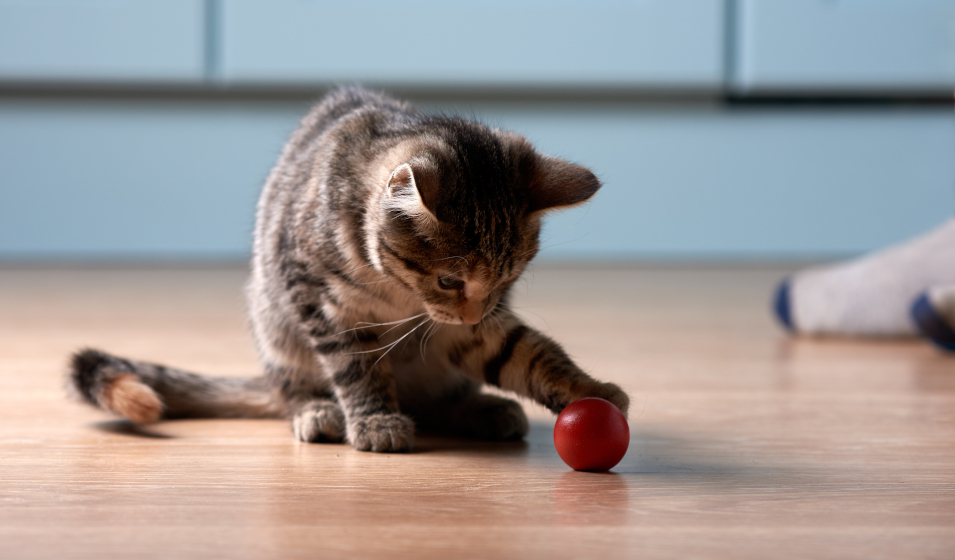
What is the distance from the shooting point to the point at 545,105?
3.21 metres

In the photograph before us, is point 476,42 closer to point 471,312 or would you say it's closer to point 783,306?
point 783,306

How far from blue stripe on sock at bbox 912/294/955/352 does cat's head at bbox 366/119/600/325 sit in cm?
86

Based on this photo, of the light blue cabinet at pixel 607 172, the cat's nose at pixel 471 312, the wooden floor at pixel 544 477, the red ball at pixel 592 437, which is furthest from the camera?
the light blue cabinet at pixel 607 172

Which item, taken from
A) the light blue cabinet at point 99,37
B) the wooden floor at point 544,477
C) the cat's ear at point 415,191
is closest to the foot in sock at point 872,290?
the wooden floor at point 544,477

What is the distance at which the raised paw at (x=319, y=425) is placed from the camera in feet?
3.71

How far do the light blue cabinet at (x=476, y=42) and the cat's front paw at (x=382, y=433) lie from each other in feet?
6.95

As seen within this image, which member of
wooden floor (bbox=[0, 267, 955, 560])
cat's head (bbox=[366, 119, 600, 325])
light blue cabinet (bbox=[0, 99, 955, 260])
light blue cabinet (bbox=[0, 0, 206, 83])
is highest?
light blue cabinet (bbox=[0, 0, 206, 83])

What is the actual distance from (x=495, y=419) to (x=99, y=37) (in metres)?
2.37

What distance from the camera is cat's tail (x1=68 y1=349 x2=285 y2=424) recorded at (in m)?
1.13

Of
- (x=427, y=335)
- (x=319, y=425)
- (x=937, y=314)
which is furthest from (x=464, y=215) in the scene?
(x=937, y=314)

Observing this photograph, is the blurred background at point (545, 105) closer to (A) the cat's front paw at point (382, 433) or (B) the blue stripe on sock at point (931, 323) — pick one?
(B) the blue stripe on sock at point (931, 323)

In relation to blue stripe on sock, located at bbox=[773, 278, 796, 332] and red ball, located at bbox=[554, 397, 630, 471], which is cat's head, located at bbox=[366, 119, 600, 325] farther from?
blue stripe on sock, located at bbox=[773, 278, 796, 332]

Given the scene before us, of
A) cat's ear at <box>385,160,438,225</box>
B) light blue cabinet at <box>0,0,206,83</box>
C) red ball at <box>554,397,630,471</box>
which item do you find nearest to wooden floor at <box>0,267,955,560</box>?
red ball at <box>554,397,630,471</box>

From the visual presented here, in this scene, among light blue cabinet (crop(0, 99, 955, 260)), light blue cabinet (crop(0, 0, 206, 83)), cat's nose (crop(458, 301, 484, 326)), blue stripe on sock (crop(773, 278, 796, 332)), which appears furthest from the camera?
light blue cabinet (crop(0, 99, 955, 260))
